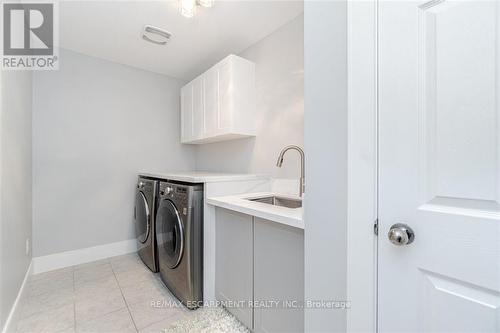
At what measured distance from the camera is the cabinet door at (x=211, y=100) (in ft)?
7.68

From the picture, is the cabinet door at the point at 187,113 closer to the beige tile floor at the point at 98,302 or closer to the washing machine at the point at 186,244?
the washing machine at the point at 186,244

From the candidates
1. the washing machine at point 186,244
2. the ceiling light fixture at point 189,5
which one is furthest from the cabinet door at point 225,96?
the washing machine at point 186,244

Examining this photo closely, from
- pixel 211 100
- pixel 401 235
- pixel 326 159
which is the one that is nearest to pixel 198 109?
pixel 211 100

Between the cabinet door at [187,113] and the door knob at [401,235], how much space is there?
8.21 feet

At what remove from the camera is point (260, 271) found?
4.37 ft

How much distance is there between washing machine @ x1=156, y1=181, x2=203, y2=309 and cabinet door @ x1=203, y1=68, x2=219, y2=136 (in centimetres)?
84

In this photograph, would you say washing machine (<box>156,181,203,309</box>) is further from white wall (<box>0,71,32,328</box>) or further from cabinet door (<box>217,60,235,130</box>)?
white wall (<box>0,71,32,328</box>)

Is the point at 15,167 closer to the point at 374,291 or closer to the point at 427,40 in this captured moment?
the point at 374,291

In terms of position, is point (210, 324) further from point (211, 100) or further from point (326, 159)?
point (211, 100)

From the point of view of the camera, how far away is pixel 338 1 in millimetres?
840

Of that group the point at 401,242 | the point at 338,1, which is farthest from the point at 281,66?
the point at 401,242

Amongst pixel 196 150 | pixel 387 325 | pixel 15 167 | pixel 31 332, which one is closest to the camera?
pixel 387 325

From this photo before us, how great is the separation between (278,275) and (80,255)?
8.20 ft

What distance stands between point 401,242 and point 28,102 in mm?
3057
